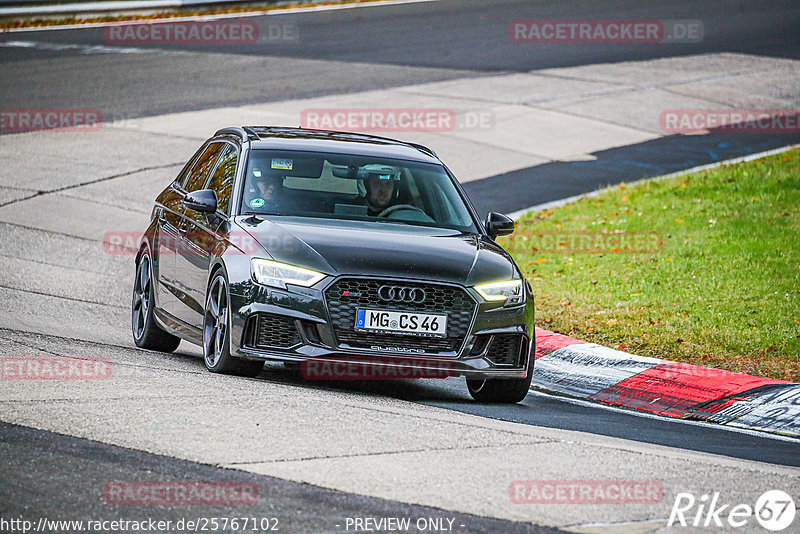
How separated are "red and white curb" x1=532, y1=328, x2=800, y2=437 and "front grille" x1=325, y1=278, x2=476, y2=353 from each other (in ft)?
5.95

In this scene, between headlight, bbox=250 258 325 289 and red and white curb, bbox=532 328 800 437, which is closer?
headlight, bbox=250 258 325 289

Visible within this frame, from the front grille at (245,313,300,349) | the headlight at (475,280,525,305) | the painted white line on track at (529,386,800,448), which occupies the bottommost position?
the painted white line on track at (529,386,800,448)

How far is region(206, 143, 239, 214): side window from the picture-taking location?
9.55 m

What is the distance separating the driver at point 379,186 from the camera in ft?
31.1

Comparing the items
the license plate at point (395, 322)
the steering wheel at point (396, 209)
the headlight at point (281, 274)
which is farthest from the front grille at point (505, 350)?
the steering wheel at point (396, 209)

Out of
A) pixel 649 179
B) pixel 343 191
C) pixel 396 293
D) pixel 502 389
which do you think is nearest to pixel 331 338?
pixel 396 293

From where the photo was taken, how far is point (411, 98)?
79.7 feet

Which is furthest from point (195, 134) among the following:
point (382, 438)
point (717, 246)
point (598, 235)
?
point (382, 438)

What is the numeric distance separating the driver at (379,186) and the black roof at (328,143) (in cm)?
21

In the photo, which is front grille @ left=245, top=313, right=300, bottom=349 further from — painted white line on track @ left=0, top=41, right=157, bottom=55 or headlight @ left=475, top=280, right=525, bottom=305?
painted white line on track @ left=0, top=41, right=157, bottom=55

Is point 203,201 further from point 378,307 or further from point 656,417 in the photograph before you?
point 656,417

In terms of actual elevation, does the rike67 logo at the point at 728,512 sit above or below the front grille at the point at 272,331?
below

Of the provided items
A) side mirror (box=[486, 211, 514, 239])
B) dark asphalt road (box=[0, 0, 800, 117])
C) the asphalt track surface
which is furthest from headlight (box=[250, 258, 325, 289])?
dark asphalt road (box=[0, 0, 800, 117])

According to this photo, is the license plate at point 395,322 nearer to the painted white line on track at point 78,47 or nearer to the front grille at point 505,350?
the front grille at point 505,350
